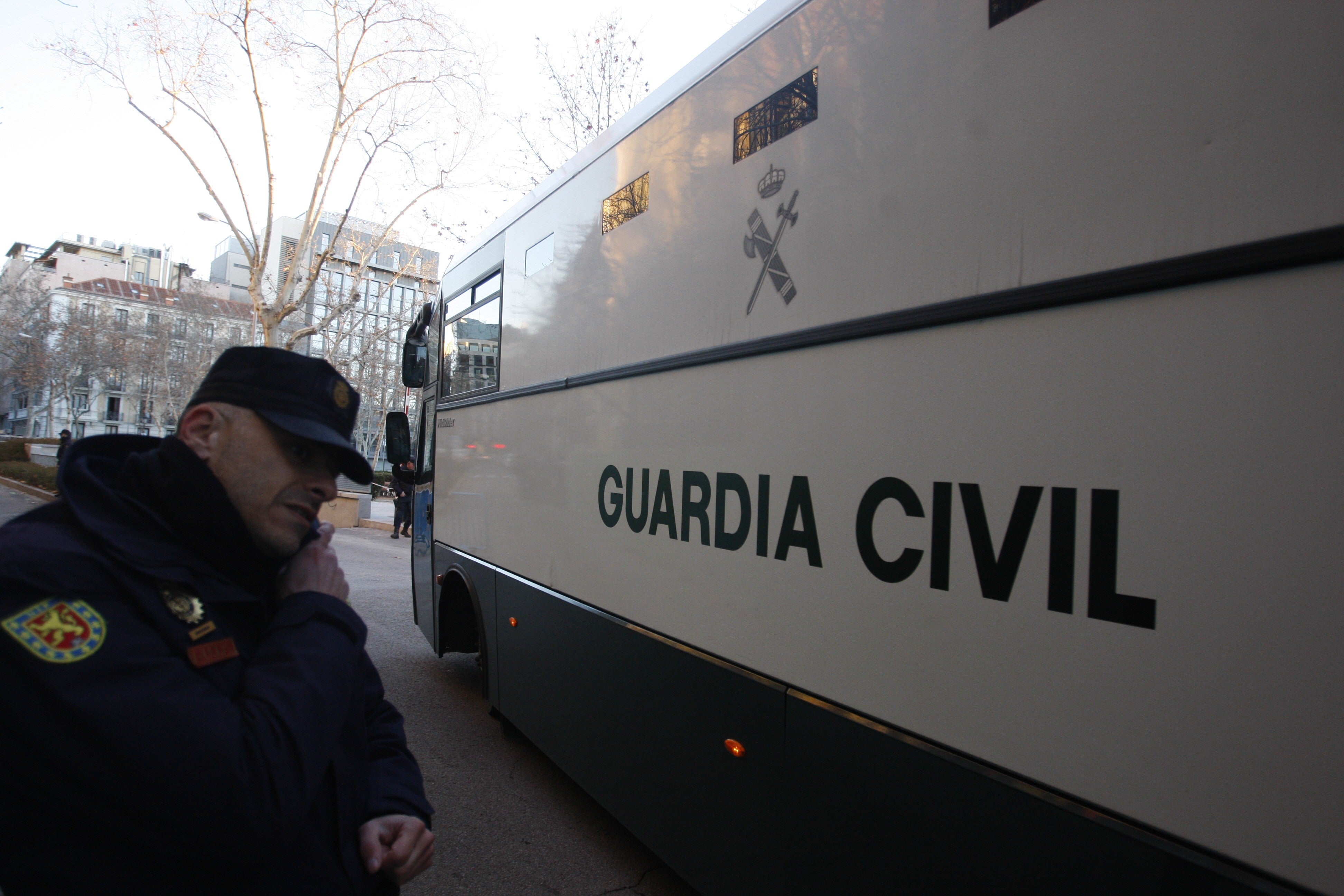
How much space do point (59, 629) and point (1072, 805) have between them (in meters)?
1.70

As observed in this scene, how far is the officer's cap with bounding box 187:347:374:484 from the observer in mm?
1303

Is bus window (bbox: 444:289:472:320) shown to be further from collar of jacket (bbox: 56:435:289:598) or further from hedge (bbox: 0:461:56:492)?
hedge (bbox: 0:461:56:492)

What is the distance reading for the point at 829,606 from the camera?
6.06 feet

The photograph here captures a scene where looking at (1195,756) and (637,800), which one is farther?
(637,800)

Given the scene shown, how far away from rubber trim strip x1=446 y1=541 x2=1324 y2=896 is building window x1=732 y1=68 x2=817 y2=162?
63.9 inches

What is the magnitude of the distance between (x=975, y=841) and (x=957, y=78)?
169 centimetres

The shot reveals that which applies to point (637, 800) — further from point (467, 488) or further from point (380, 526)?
point (380, 526)

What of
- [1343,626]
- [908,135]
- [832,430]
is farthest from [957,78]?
[1343,626]

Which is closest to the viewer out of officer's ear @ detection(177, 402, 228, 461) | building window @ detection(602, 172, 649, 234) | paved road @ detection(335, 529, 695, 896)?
officer's ear @ detection(177, 402, 228, 461)

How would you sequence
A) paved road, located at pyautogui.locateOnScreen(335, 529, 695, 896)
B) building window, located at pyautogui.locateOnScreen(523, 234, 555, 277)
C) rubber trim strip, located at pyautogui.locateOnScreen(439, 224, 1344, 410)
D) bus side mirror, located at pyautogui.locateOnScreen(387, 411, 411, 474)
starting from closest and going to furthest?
rubber trim strip, located at pyautogui.locateOnScreen(439, 224, 1344, 410), paved road, located at pyautogui.locateOnScreen(335, 529, 695, 896), building window, located at pyautogui.locateOnScreen(523, 234, 555, 277), bus side mirror, located at pyautogui.locateOnScreen(387, 411, 411, 474)

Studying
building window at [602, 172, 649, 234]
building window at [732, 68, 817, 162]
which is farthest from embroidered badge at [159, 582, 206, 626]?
building window at [602, 172, 649, 234]

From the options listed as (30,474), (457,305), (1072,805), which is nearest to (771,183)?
(1072,805)

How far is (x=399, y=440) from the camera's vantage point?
18.4 feet

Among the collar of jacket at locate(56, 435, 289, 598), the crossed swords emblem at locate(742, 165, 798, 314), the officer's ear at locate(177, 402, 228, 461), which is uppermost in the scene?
the crossed swords emblem at locate(742, 165, 798, 314)
